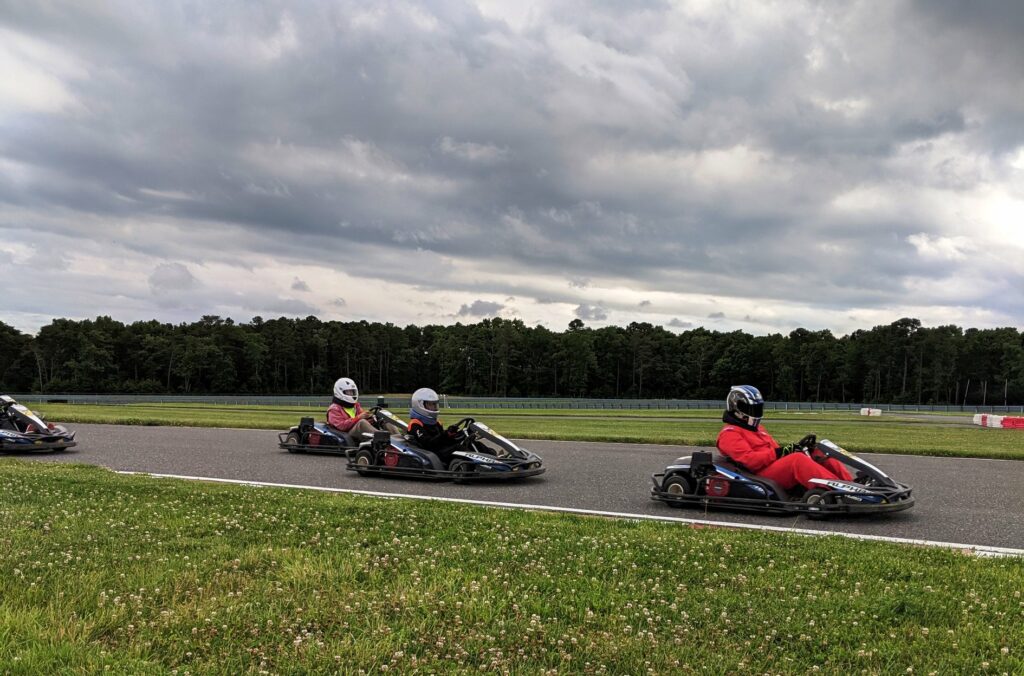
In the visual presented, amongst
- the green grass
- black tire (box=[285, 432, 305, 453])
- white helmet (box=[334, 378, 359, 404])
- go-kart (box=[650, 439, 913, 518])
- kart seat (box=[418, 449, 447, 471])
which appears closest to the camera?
the green grass

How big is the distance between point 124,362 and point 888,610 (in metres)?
124

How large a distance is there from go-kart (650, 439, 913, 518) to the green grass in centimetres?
210

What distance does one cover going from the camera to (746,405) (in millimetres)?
9547

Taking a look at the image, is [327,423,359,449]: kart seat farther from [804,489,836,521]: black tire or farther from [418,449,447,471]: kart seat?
[804,489,836,521]: black tire

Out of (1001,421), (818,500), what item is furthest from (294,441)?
(1001,421)

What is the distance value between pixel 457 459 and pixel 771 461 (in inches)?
200

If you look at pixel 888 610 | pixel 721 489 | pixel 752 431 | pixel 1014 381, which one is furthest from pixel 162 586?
pixel 1014 381

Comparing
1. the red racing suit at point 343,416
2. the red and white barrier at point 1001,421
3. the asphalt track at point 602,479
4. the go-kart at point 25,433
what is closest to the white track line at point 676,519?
the asphalt track at point 602,479

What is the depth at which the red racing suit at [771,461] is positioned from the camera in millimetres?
9188

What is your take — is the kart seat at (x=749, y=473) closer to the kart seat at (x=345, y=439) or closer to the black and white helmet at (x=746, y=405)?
the black and white helmet at (x=746, y=405)

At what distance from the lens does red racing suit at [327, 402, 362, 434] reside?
16.4 metres

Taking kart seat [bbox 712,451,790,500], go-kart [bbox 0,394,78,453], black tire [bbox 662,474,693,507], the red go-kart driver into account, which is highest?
the red go-kart driver

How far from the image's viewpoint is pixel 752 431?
9789 millimetres

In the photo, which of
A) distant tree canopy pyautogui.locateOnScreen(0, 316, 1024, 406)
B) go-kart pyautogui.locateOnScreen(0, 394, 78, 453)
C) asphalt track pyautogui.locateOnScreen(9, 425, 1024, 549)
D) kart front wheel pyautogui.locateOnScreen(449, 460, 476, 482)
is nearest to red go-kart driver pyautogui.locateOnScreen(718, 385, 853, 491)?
asphalt track pyautogui.locateOnScreen(9, 425, 1024, 549)
